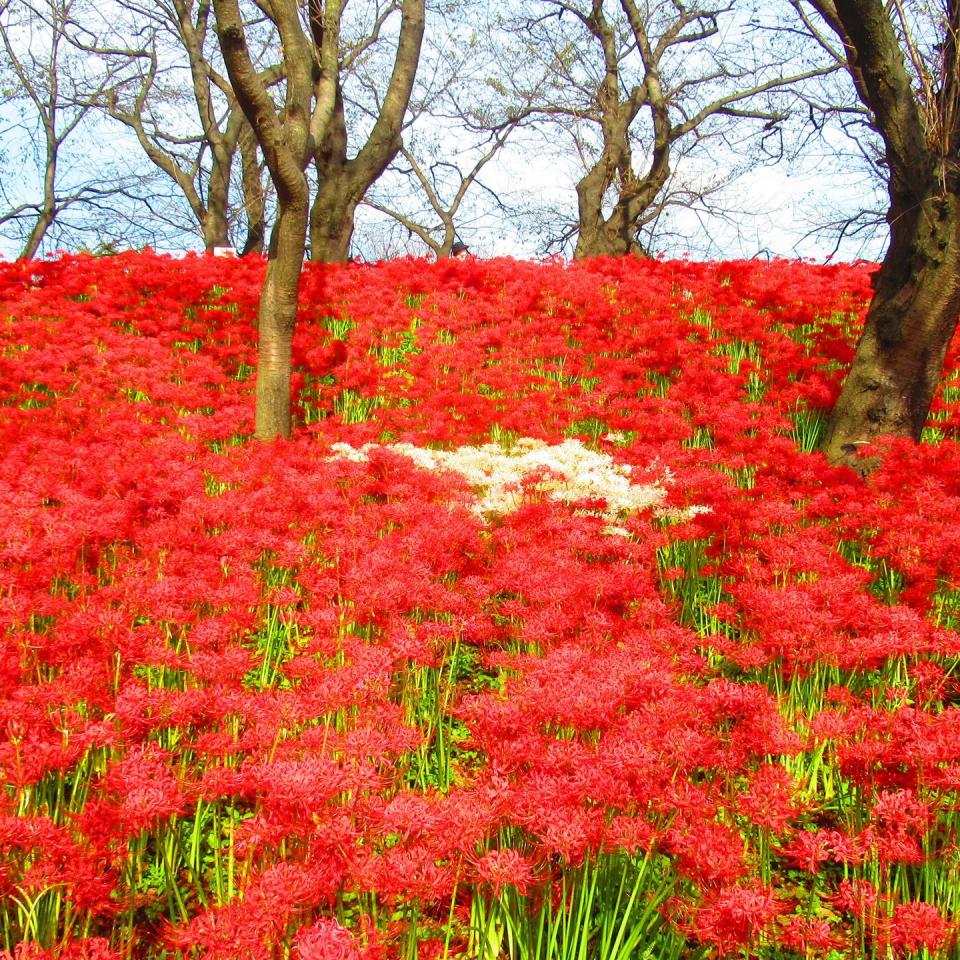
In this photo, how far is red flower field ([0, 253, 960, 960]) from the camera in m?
1.97

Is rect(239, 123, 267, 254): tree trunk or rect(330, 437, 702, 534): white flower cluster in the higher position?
rect(239, 123, 267, 254): tree trunk

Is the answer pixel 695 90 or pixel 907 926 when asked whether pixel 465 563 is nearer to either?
pixel 907 926

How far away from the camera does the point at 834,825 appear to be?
3.05 metres

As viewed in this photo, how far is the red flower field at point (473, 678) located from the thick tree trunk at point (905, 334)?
1.69 ft

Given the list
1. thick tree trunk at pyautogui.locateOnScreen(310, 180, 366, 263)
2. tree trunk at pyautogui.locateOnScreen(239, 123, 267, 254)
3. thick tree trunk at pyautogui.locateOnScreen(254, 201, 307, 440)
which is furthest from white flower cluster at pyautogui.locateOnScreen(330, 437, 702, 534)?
tree trunk at pyautogui.locateOnScreen(239, 123, 267, 254)

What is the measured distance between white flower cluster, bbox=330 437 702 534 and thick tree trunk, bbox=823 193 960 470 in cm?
227

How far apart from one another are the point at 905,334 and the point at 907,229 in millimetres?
892

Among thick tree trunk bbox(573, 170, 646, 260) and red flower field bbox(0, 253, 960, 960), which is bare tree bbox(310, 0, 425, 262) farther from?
thick tree trunk bbox(573, 170, 646, 260)

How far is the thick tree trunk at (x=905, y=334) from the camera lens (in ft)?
19.8

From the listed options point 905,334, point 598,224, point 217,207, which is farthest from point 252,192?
point 905,334

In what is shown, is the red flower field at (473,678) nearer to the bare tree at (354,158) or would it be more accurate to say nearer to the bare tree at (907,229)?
the bare tree at (907,229)

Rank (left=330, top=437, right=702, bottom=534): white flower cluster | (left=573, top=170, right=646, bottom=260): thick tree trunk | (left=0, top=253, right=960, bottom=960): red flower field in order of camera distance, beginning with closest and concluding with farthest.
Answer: (left=0, top=253, right=960, bottom=960): red flower field, (left=330, top=437, right=702, bottom=534): white flower cluster, (left=573, top=170, right=646, bottom=260): thick tree trunk

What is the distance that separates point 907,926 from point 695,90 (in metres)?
22.6

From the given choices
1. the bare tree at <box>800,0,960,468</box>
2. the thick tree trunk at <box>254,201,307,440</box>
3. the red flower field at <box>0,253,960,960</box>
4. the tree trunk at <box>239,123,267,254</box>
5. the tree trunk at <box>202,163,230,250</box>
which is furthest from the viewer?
the tree trunk at <box>202,163,230,250</box>
